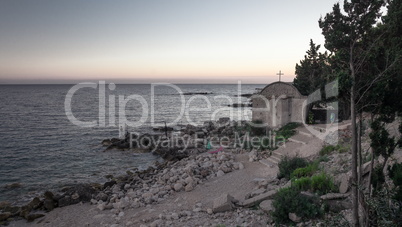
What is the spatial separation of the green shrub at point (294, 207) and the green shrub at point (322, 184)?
867 mm

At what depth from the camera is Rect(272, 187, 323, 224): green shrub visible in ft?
25.1

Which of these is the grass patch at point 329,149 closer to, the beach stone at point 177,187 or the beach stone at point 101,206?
the beach stone at point 177,187

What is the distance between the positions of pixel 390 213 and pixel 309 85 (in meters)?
22.4

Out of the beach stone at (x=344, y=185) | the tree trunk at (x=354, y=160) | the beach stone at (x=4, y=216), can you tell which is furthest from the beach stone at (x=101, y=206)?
the tree trunk at (x=354, y=160)

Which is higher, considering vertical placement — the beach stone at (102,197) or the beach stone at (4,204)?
the beach stone at (102,197)

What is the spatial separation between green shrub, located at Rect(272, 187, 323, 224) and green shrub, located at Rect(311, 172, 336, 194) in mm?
867

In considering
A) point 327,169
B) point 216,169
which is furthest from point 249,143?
point 327,169

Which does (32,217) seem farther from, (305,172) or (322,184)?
(322,184)

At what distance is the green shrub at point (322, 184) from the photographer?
8711 millimetres

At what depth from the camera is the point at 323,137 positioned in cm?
1633

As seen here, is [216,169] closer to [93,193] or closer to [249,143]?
[249,143]

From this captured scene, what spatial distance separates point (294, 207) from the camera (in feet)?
25.5

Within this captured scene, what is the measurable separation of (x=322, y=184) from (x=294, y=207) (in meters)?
1.80

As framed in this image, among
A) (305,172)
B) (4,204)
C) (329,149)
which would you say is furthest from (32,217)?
(329,149)
